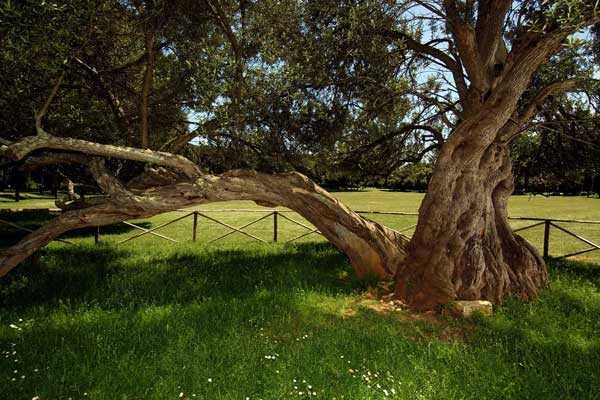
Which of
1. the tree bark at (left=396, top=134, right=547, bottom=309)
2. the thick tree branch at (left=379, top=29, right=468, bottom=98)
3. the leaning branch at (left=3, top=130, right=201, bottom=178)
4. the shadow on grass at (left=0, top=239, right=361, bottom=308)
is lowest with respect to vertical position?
the shadow on grass at (left=0, top=239, right=361, bottom=308)

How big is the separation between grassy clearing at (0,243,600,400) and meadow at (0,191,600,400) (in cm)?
2

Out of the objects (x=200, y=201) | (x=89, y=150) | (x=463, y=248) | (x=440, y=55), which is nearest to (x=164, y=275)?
(x=200, y=201)

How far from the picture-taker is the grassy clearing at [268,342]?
141 inches

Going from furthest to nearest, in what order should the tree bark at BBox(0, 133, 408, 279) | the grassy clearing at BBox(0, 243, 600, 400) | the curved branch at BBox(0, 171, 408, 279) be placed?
the curved branch at BBox(0, 171, 408, 279) < the tree bark at BBox(0, 133, 408, 279) < the grassy clearing at BBox(0, 243, 600, 400)

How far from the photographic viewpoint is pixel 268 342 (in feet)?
14.9

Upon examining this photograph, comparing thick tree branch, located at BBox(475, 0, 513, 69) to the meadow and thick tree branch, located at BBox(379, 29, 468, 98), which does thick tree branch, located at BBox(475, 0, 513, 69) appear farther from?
the meadow

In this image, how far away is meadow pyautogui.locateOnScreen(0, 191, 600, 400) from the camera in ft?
11.7

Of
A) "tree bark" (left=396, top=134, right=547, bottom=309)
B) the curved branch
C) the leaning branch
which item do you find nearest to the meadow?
"tree bark" (left=396, top=134, right=547, bottom=309)

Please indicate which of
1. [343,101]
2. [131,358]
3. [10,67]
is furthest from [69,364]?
[343,101]

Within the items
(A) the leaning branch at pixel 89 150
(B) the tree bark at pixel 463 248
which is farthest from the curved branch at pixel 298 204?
(B) the tree bark at pixel 463 248

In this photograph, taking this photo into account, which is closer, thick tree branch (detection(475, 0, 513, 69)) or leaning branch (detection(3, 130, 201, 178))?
leaning branch (detection(3, 130, 201, 178))

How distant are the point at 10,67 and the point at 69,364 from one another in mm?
5968

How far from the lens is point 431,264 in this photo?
646 cm

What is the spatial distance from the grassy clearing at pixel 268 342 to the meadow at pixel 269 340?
20mm
